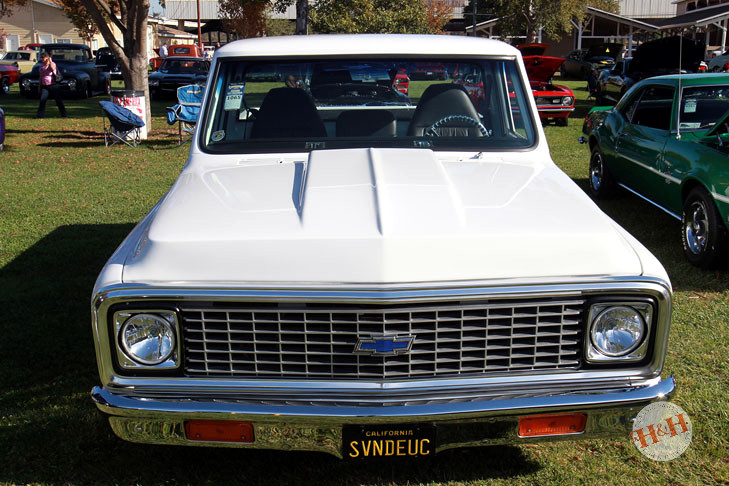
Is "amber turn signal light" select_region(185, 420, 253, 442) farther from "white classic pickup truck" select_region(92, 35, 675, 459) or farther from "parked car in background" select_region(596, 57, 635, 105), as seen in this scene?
"parked car in background" select_region(596, 57, 635, 105)

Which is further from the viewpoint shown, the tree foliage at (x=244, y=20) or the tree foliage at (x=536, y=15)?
the tree foliage at (x=244, y=20)

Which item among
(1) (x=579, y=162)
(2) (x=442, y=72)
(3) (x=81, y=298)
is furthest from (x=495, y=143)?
(1) (x=579, y=162)

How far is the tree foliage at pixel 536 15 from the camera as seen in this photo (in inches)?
1649

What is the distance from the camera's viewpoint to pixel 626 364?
2.69 metres

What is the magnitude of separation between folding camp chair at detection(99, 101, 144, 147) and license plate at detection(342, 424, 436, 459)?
11.5 metres

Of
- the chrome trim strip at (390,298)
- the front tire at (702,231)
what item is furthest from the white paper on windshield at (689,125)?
the chrome trim strip at (390,298)

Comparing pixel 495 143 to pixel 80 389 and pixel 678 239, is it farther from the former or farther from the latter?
pixel 678 239

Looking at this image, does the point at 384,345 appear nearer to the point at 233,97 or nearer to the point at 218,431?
the point at 218,431

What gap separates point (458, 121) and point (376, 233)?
5.54 ft

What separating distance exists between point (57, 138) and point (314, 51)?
39.5 feet

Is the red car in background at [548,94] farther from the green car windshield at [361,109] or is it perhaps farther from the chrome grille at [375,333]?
the chrome grille at [375,333]

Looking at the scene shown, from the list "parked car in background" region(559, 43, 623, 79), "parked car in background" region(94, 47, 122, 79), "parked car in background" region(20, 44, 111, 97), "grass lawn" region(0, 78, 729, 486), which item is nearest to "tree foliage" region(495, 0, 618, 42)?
"parked car in background" region(559, 43, 623, 79)

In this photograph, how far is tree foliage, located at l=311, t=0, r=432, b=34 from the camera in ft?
106

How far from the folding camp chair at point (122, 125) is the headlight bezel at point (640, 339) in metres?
11.8
